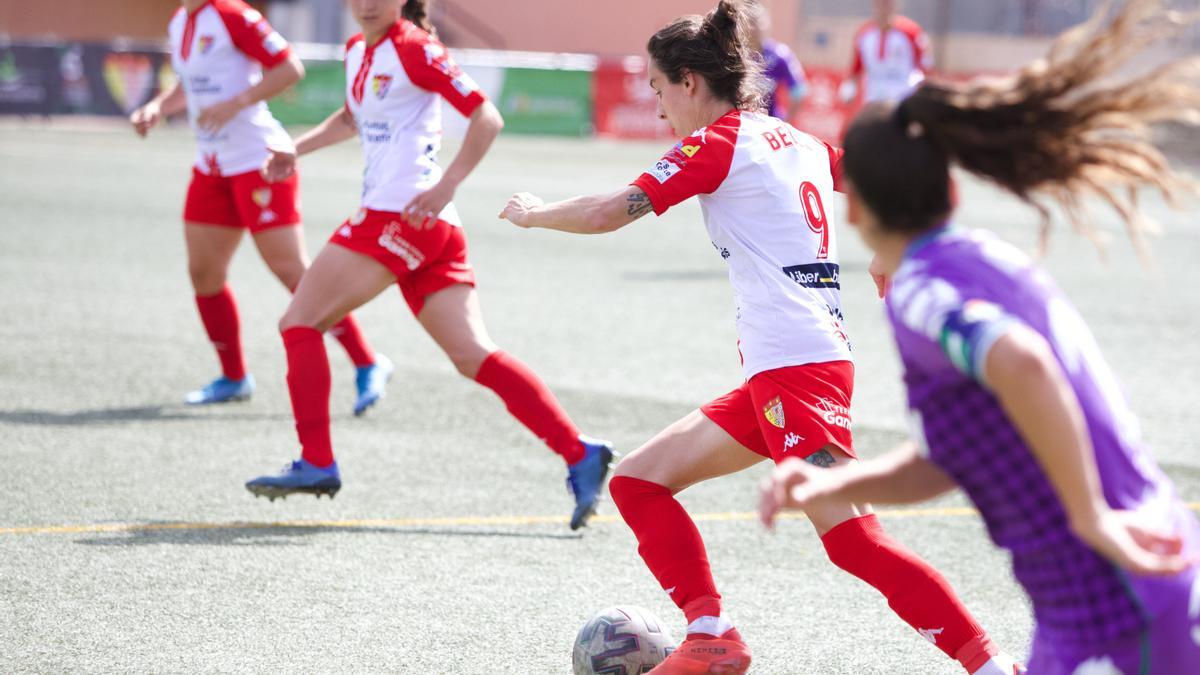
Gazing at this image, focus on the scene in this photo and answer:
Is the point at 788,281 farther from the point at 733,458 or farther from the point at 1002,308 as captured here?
the point at 1002,308

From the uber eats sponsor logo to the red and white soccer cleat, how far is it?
0.93 m

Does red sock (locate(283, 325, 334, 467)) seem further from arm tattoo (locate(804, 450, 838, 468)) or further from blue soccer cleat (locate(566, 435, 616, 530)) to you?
arm tattoo (locate(804, 450, 838, 468))

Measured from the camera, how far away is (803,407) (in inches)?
148

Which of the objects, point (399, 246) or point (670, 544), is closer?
point (670, 544)

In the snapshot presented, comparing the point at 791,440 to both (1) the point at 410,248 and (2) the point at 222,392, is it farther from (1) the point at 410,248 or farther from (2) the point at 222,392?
(2) the point at 222,392

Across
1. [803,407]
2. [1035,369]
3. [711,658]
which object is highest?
[1035,369]

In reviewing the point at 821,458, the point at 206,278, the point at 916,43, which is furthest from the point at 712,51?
the point at 916,43

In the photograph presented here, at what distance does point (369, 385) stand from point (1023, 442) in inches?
213

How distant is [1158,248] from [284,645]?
44.4 feet

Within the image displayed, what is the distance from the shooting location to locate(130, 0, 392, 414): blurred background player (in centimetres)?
718

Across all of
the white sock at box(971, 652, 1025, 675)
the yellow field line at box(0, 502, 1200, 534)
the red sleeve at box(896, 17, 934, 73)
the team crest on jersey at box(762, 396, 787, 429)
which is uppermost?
the team crest on jersey at box(762, 396, 787, 429)

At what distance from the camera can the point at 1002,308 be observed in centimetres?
235

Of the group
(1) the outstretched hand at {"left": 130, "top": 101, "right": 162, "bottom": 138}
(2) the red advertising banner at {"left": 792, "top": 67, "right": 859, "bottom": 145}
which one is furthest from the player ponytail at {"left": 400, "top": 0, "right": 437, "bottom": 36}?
(2) the red advertising banner at {"left": 792, "top": 67, "right": 859, "bottom": 145}

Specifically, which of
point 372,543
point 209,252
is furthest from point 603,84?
point 372,543
